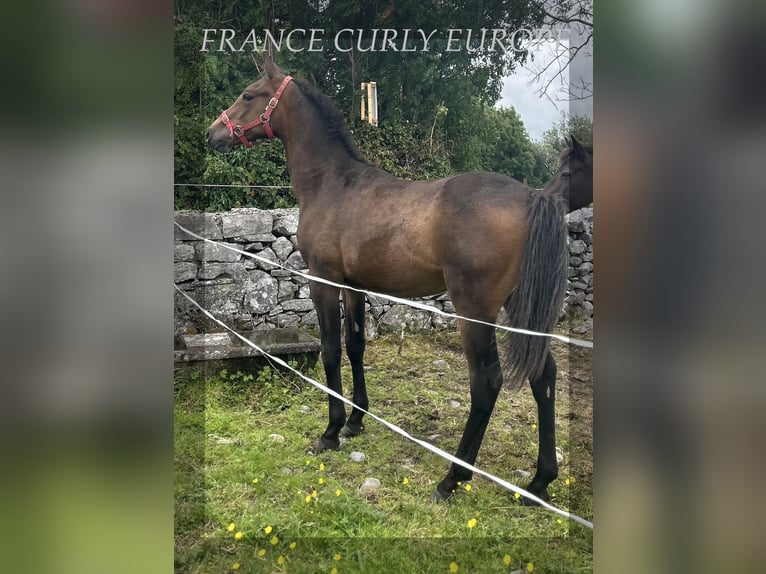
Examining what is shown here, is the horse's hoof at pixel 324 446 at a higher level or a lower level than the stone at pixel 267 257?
lower

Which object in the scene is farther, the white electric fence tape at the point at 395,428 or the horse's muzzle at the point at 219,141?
the horse's muzzle at the point at 219,141

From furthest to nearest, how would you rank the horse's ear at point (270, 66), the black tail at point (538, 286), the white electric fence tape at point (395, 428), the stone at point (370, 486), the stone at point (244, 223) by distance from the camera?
the stone at point (244, 223), the horse's ear at point (270, 66), the stone at point (370, 486), the white electric fence tape at point (395, 428), the black tail at point (538, 286)

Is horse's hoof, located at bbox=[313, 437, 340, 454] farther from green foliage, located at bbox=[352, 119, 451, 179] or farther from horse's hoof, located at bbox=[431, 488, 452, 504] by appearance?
green foliage, located at bbox=[352, 119, 451, 179]

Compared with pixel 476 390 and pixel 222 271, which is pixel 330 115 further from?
pixel 476 390

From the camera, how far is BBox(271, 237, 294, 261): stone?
320 cm

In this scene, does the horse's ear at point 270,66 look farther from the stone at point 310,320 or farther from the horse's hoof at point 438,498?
the horse's hoof at point 438,498

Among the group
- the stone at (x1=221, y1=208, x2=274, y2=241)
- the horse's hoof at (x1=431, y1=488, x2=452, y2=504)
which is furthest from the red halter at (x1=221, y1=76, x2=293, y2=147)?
the horse's hoof at (x1=431, y1=488, x2=452, y2=504)

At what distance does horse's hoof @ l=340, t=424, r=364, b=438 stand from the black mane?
4.67 feet

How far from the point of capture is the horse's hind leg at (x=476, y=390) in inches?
113

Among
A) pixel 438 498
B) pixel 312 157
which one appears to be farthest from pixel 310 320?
pixel 438 498

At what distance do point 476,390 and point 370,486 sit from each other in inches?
28.5

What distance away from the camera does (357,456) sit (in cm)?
304

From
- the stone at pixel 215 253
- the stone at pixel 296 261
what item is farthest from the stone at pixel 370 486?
the stone at pixel 215 253
